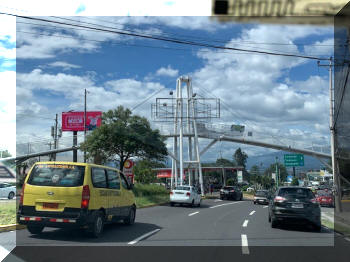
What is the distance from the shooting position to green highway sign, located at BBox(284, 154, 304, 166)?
54.3m

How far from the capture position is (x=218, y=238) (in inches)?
439

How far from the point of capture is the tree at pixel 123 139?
2927 cm

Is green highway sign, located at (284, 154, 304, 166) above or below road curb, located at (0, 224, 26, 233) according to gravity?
above

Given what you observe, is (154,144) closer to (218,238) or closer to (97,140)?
(97,140)

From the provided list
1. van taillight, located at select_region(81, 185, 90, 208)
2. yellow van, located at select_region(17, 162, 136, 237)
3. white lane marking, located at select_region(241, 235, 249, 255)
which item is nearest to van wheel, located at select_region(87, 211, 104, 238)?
yellow van, located at select_region(17, 162, 136, 237)

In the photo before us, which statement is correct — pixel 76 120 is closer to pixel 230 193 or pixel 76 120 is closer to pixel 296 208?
pixel 230 193

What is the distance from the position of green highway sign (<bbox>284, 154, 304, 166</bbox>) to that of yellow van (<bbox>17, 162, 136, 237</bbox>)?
47292 millimetres

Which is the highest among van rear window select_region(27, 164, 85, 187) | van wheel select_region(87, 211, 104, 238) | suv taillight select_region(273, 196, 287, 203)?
van rear window select_region(27, 164, 85, 187)

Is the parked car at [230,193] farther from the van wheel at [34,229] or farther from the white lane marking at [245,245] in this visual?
the van wheel at [34,229]

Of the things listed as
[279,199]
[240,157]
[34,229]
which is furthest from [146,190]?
[240,157]

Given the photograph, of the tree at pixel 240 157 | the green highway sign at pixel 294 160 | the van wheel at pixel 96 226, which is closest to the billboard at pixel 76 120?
the green highway sign at pixel 294 160

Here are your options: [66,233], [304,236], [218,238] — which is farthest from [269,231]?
[66,233]

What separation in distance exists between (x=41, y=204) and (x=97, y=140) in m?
19.8
